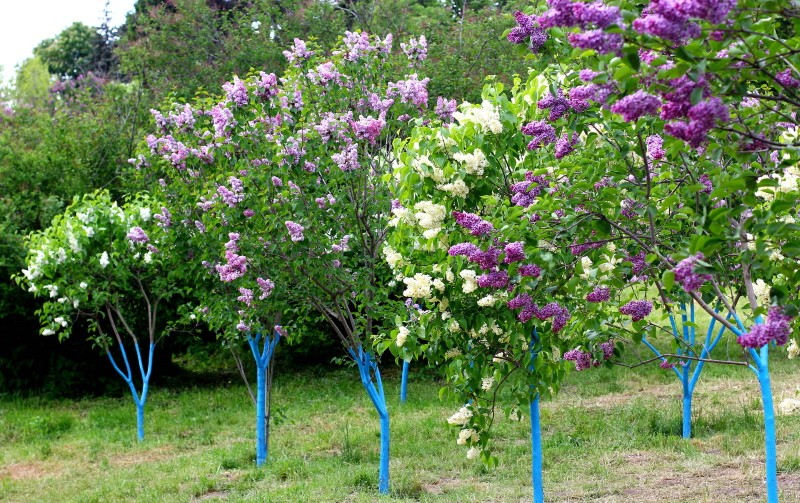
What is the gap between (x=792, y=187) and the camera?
386 centimetres

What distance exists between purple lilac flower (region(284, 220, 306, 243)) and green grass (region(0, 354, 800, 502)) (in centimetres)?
157

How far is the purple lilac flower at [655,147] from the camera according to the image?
3.34 m

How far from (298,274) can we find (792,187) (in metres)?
3.24

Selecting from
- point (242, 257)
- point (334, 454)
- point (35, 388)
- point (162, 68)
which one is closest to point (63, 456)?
point (334, 454)

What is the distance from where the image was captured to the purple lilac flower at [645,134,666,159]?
131 inches

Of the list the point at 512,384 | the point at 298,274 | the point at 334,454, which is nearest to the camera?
the point at 512,384


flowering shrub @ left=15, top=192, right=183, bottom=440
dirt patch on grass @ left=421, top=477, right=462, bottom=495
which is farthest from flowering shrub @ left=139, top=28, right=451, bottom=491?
flowering shrub @ left=15, top=192, right=183, bottom=440

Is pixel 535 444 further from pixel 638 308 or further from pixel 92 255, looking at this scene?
pixel 92 255

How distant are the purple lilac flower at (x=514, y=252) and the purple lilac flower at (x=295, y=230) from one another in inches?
99.8

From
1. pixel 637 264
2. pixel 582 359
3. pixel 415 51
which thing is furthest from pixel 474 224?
pixel 415 51

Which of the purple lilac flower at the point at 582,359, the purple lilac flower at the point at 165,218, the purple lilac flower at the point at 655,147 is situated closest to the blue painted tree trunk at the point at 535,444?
the purple lilac flower at the point at 582,359

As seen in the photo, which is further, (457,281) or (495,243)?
(457,281)

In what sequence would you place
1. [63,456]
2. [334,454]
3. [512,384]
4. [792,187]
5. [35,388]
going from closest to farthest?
[792,187] → [512,384] → [334,454] → [63,456] → [35,388]

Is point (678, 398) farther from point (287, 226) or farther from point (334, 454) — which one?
point (287, 226)
